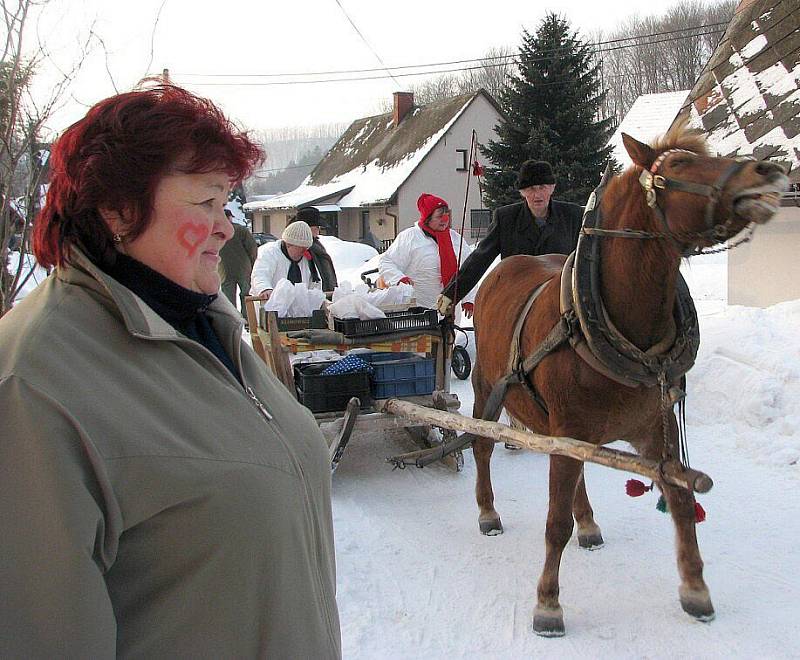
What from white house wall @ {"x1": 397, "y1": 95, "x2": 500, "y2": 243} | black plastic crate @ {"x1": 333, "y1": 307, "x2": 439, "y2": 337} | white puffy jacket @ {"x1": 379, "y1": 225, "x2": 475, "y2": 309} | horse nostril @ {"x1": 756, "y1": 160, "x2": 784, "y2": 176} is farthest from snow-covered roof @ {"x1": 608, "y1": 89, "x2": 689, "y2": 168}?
horse nostril @ {"x1": 756, "y1": 160, "x2": 784, "y2": 176}

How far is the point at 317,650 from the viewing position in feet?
4.79

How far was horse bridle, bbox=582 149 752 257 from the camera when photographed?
2.75 meters

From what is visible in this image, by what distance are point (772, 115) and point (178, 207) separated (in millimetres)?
7365

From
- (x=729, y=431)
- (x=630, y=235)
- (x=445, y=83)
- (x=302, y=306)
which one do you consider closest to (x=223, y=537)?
(x=630, y=235)

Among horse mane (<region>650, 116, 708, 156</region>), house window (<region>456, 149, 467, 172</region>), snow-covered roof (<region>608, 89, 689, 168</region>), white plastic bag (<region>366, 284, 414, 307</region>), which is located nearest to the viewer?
horse mane (<region>650, 116, 708, 156</region>)

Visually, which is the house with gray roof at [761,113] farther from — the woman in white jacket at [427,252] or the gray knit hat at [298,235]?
the gray knit hat at [298,235]

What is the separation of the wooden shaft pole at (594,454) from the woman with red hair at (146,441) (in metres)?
1.41

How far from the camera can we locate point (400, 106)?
122ft

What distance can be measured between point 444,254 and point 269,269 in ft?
5.24

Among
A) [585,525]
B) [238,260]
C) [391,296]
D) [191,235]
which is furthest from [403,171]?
[191,235]

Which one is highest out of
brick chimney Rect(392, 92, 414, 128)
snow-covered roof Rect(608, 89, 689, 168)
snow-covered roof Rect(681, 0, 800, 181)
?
brick chimney Rect(392, 92, 414, 128)

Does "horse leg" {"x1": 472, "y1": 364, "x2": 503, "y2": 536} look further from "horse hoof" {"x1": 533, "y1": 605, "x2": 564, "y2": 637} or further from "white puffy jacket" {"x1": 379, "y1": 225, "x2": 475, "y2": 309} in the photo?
"white puffy jacket" {"x1": 379, "y1": 225, "x2": 475, "y2": 309}

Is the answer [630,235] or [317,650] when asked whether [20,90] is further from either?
[317,650]

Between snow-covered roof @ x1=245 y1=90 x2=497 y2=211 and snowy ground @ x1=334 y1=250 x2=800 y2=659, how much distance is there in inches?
1022
